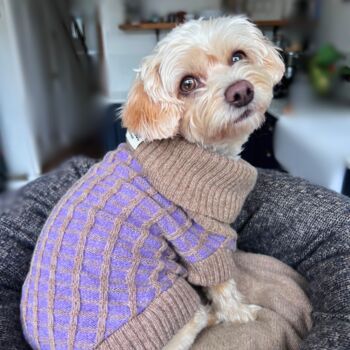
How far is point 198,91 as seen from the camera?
→ 78 centimetres

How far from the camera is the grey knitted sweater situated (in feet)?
2.61

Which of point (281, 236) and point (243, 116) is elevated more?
point (243, 116)

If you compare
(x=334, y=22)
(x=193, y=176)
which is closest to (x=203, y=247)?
(x=193, y=176)

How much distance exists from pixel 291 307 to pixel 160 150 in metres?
0.55

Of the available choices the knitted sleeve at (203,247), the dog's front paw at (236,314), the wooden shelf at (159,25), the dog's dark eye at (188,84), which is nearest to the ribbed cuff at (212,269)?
the knitted sleeve at (203,247)

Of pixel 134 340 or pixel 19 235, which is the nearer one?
pixel 134 340

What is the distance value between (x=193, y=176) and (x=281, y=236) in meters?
0.45

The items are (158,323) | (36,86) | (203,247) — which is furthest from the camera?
(36,86)

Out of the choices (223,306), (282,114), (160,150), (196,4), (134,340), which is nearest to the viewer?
(134,340)

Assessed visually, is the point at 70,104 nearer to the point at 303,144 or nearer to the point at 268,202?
the point at 268,202

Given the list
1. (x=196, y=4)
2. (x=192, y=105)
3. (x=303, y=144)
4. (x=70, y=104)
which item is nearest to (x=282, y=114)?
(x=303, y=144)

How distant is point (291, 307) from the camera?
0.96m

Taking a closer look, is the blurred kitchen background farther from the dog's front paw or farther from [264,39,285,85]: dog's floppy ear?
the dog's front paw

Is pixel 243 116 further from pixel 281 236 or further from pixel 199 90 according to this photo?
pixel 281 236
